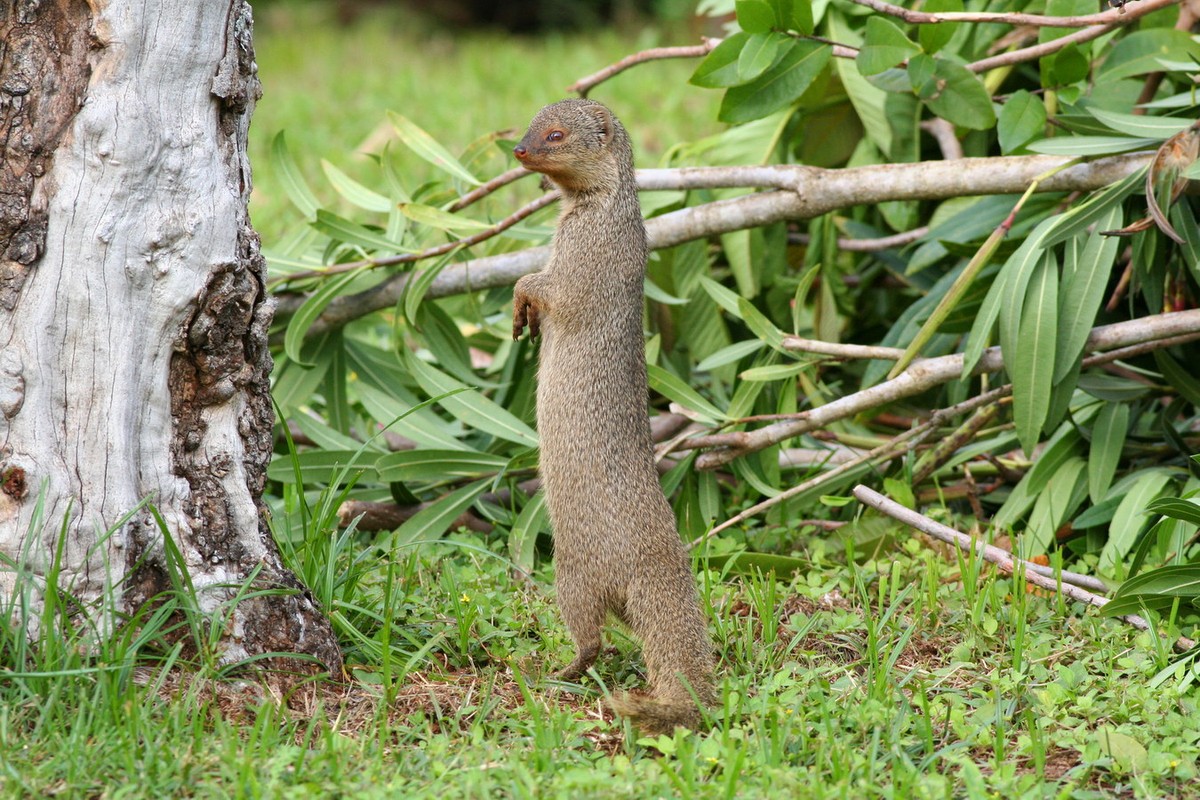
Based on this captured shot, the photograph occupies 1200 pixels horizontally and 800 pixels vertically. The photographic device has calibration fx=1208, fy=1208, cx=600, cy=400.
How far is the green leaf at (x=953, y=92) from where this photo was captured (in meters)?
3.66

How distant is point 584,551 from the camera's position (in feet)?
9.20

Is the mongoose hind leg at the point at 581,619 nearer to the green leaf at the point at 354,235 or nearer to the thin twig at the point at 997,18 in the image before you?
the green leaf at the point at 354,235

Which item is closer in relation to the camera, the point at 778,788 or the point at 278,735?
the point at 778,788

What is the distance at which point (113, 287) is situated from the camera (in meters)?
2.40

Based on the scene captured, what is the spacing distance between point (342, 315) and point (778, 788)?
2.51 meters

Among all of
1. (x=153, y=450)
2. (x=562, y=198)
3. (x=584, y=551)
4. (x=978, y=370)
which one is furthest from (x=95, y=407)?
(x=978, y=370)

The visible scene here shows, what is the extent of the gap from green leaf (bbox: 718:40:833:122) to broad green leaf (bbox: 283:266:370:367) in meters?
1.32

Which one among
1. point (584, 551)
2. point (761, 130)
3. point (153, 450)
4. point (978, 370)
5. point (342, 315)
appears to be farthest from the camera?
point (761, 130)

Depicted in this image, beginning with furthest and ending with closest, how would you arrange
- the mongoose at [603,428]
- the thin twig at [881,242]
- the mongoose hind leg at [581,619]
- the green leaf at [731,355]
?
the thin twig at [881,242], the green leaf at [731,355], the mongoose hind leg at [581,619], the mongoose at [603,428]

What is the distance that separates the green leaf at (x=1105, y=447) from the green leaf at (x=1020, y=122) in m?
0.87

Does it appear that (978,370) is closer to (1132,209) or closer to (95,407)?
(1132,209)

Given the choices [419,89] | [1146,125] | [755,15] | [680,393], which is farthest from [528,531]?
[419,89]

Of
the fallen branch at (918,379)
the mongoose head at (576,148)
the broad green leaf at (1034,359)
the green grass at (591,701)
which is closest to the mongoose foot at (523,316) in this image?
the mongoose head at (576,148)

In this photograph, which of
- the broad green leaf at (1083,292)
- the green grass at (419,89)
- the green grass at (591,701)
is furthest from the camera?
the green grass at (419,89)
